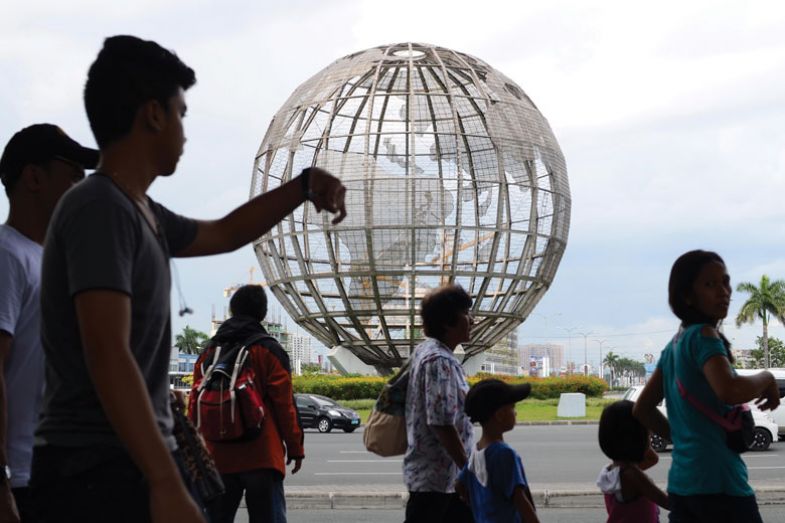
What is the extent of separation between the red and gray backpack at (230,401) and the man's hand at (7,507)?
7.59 ft

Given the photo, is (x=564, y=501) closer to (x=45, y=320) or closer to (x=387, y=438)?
(x=387, y=438)

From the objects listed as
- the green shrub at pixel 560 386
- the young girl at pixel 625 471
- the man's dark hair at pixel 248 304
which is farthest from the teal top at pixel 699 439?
the green shrub at pixel 560 386

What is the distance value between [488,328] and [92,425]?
98.0 feet

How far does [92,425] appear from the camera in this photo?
2332 millimetres

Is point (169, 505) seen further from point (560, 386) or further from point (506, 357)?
point (506, 357)

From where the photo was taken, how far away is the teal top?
3645 millimetres

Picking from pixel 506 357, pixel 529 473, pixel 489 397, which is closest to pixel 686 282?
pixel 489 397

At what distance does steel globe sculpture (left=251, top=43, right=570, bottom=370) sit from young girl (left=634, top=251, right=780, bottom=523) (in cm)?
2443

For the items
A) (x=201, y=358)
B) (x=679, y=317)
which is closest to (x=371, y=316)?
(x=201, y=358)

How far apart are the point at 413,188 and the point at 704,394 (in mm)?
24900

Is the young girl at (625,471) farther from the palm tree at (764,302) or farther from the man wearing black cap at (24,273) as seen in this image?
the palm tree at (764,302)

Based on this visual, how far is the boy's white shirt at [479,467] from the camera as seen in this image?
4490 mm

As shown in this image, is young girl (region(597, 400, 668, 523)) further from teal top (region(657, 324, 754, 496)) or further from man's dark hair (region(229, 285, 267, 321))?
man's dark hair (region(229, 285, 267, 321))

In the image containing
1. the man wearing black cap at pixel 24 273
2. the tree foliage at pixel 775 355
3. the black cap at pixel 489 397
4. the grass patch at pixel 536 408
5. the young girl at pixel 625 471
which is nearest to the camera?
the man wearing black cap at pixel 24 273
